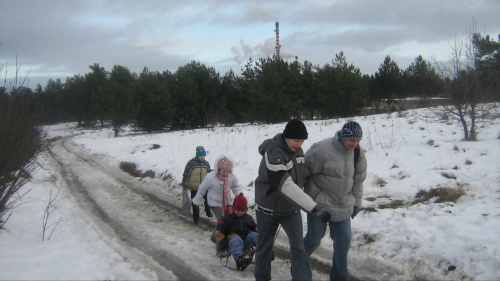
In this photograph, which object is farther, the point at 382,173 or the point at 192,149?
the point at 192,149

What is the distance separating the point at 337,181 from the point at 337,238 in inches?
28.4

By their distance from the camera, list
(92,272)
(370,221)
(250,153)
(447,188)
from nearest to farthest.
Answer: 1. (92,272)
2. (370,221)
3. (447,188)
4. (250,153)

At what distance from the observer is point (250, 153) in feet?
44.9

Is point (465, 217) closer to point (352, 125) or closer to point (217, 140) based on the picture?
point (352, 125)

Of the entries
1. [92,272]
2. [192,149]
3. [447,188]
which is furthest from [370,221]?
[192,149]

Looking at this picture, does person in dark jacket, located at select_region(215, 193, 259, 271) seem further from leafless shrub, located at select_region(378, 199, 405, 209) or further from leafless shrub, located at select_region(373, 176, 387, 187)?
leafless shrub, located at select_region(373, 176, 387, 187)

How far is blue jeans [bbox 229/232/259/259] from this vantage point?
205 inches

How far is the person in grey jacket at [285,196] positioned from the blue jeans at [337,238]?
23 cm

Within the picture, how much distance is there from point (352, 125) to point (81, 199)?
8494mm

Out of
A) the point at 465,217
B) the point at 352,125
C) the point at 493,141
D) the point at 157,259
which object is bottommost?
the point at 157,259

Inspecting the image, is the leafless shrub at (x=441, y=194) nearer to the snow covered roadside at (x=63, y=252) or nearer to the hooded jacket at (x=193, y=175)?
the hooded jacket at (x=193, y=175)

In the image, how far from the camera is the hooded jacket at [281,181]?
388 cm

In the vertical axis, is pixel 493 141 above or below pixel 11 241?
above

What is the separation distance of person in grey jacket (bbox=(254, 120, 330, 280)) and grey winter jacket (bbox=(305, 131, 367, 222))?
0.18 m
